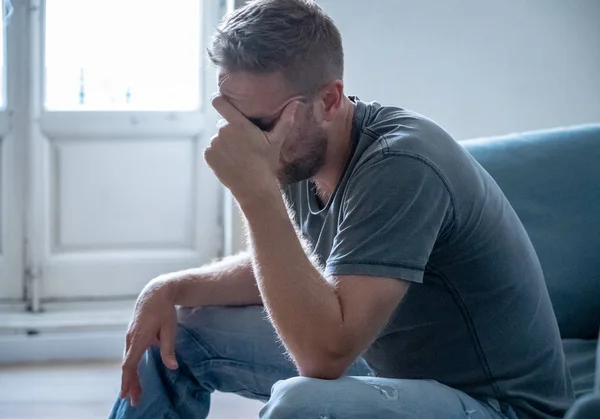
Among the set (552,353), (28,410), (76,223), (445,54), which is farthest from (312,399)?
(76,223)

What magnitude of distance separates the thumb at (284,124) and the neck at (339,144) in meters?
0.07

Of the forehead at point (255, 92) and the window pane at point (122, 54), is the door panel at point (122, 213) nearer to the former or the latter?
the window pane at point (122, 54)

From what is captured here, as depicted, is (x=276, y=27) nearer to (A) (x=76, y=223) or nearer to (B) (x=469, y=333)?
(B) (x=469, y=333)

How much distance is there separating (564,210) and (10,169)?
186 cm

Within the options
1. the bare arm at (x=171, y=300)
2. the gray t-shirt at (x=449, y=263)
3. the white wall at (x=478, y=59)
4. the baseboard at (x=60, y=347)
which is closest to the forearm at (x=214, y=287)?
the bare arm at (x=171, y=300)

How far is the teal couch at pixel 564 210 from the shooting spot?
1763 millimetres

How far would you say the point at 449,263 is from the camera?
1354 millimetres

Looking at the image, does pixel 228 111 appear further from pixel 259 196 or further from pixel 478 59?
pixel 478 59

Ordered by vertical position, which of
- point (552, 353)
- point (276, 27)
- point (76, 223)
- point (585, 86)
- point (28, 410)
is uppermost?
point (276, 27)

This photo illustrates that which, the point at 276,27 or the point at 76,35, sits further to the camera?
the point at 76,35

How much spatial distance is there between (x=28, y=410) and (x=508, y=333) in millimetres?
1550

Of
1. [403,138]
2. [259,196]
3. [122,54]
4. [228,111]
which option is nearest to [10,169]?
[122,54]

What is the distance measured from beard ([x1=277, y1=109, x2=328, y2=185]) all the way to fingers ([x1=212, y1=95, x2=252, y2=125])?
0.33ft

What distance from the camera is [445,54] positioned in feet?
9.09
